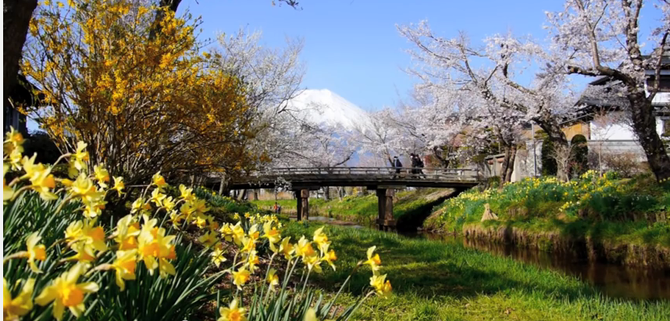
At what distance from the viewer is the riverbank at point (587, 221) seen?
338 inches

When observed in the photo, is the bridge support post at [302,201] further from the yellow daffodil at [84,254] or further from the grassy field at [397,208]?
the yellow daffodil at [84,254]

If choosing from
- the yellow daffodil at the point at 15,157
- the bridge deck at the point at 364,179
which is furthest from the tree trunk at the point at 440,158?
the yellow daffodil at the point at 15,157

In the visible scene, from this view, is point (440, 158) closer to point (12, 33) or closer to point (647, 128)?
point (647, 128)

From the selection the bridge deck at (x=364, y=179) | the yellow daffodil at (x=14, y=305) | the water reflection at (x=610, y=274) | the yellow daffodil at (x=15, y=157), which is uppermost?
the bridge deck at (x=364, y=179)

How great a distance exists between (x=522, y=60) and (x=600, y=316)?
38.4 feet

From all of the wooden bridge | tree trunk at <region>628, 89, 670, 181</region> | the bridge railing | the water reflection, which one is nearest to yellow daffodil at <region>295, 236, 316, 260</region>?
the water reflection

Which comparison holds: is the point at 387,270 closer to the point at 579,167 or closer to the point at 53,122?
the point at 53,122

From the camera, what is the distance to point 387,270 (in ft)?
18.9

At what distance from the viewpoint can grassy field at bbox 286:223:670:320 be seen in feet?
13.0

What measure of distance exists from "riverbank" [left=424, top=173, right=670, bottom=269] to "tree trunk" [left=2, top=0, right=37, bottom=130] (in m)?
8.98

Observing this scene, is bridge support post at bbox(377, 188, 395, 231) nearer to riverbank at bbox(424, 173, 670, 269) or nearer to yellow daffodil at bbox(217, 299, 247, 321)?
riverbank at bbox(424, 173, 670, 269)

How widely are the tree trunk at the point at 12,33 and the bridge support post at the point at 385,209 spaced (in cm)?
1992

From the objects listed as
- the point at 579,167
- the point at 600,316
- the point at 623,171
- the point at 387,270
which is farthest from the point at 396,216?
the point at 600,316

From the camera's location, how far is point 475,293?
4.77 metres
